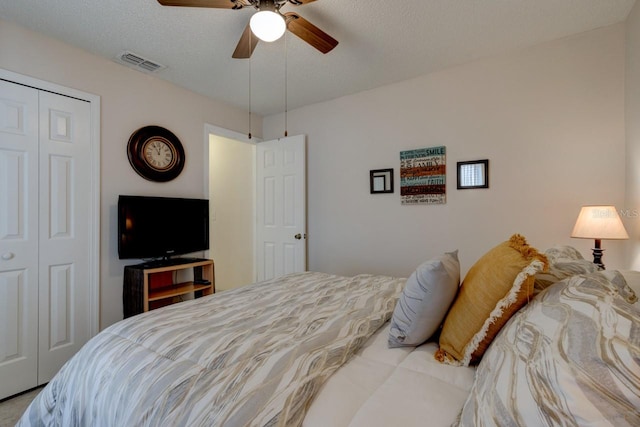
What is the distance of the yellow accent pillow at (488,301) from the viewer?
946 mm

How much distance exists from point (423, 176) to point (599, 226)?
4.49 feet

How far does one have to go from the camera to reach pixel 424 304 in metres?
1.12

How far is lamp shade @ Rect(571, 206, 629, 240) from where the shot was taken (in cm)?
183

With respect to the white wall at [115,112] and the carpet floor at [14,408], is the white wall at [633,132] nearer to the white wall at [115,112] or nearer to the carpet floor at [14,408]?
the white wall at [115,112]

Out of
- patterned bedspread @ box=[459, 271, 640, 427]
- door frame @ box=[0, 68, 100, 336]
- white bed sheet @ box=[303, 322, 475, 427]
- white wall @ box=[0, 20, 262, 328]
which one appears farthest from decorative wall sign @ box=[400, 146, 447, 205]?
door frame @ box=[0, 68, 100, 336]

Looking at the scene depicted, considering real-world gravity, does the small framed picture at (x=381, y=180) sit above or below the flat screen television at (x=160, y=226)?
above

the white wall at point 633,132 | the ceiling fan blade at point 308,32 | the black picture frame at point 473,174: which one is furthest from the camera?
the black picture frame at point 473,174

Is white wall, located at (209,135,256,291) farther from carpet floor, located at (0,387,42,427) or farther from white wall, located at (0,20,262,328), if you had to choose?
carpet floor, located at (0,387,42,427)

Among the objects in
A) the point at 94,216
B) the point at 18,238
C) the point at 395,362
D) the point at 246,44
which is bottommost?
the point at 395,362

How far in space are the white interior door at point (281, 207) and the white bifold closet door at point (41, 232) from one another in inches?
73.9

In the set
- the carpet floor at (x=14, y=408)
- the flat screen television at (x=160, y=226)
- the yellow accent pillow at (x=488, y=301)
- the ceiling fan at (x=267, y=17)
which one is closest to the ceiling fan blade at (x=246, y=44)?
the ceiling fan at (x=267, y=17)

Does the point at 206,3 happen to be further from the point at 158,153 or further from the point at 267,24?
the point at 158,153

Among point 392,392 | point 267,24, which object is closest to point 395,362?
point 392,392

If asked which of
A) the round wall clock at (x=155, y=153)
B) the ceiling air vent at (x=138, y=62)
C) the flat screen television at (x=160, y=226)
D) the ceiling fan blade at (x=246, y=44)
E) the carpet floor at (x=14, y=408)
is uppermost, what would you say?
the ceiling air vent at (x=138, y=62)
